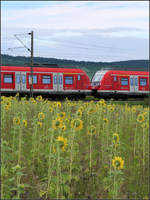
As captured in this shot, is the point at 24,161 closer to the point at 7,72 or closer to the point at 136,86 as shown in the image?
the point at 7,72

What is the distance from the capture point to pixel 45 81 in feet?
82.1

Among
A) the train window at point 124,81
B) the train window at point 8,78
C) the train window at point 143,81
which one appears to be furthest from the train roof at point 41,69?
the train window at point 143,81

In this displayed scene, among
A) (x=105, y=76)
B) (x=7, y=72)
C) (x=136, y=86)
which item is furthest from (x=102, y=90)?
(x=7, y=72)

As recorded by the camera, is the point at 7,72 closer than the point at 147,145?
No

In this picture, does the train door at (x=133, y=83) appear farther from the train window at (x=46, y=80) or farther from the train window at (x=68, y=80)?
the train window at (x=46, y=80)

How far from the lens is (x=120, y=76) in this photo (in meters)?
27.5

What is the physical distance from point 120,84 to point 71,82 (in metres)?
4.44

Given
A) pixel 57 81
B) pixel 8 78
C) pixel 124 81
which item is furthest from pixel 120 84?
pixel 8 78

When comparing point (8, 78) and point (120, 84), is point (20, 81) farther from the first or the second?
point (120, 84)

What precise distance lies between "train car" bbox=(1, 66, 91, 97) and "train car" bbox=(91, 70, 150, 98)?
132 centimetres

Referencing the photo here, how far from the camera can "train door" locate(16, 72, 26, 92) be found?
24.2 metres

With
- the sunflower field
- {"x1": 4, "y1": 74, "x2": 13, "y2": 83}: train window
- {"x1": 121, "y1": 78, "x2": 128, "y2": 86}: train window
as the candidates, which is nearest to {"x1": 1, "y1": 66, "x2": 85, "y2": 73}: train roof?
{"x1": 4, "y1": 74, "x2": 13, "y2": 83}: train window

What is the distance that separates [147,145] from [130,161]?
85 centimetres

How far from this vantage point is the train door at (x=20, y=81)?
2417 centimetres
